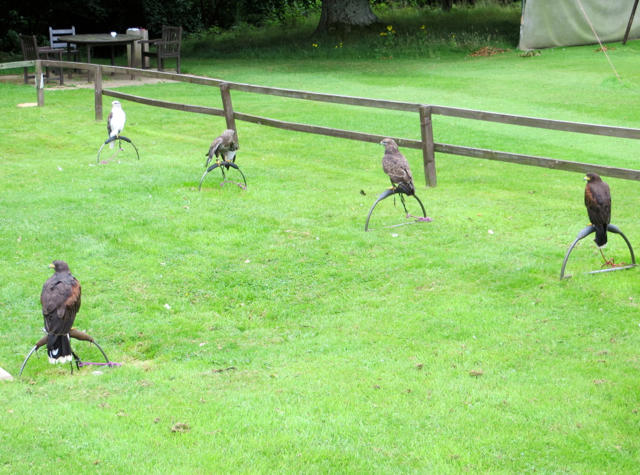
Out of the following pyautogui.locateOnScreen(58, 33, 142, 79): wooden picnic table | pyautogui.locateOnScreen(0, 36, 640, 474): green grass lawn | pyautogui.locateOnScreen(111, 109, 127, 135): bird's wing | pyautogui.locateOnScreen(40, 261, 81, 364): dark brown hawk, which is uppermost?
pyautogui.locateOnScreen(58, 33, 142, 79): wooden picnic table

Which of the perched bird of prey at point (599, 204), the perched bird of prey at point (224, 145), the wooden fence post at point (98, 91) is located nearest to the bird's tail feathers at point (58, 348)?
the perched bird of prey at point (599, 204)

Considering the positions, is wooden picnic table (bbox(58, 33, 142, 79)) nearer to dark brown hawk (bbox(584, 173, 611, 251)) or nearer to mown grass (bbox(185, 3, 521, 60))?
mown grass (bbox(185, 3, 521, 60))

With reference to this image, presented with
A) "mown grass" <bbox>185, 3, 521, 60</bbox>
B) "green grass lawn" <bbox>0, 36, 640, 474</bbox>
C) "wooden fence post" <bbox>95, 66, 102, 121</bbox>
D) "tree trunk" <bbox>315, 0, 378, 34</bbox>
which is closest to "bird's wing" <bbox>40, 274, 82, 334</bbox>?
"green grass lawn" <bbox>0, 36, 640, 474</bbox>

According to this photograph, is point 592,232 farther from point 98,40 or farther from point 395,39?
point 395,39

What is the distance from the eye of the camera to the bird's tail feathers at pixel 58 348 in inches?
171

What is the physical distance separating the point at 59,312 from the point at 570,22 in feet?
75.1

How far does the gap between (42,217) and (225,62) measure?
679 inches

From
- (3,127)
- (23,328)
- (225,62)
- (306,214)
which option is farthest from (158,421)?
(225,62)

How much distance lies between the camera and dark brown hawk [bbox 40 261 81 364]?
4281 mm

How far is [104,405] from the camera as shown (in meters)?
4.11

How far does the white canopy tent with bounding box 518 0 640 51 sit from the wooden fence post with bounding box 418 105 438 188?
15700mm

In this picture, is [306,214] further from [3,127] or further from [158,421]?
[3,127]

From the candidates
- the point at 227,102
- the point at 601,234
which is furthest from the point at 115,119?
the point at 601,234

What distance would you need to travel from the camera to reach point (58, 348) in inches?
173
